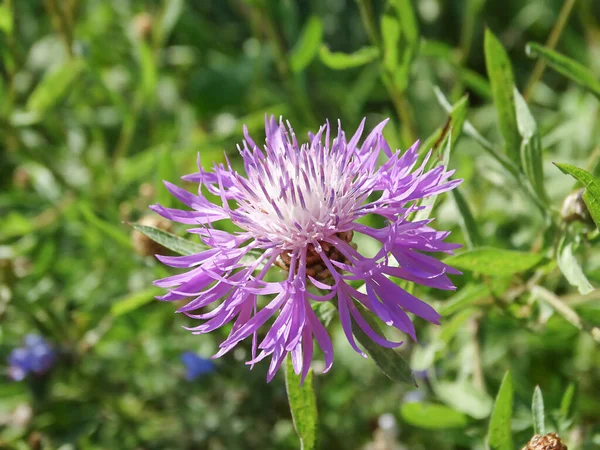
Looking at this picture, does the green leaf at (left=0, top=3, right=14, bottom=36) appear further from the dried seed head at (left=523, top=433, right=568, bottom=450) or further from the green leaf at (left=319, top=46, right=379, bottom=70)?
the dried seed head at (left=523, top=433, right=568, bottom=450)

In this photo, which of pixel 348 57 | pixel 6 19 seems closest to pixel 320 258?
pixel 348 57

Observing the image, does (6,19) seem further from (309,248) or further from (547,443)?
(547,443)

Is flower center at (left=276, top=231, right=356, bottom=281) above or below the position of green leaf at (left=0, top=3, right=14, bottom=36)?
below

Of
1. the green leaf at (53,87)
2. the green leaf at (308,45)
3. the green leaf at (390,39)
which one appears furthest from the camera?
the green leaf at (53,87)

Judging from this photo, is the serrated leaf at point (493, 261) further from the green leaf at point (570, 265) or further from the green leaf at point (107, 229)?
the green leaf at point (107, 229)

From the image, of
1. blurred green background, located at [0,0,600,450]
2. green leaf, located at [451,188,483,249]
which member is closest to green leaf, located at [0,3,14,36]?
blurred green background, located at [0,0,600,450]

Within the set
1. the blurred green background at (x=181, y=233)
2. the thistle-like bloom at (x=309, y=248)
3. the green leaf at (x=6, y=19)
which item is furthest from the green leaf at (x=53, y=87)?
the thistle-like bloom at (x=309, y=248)
